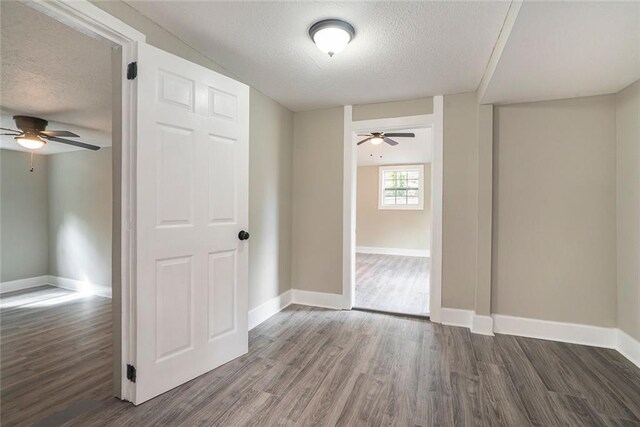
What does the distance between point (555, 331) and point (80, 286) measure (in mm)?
6400

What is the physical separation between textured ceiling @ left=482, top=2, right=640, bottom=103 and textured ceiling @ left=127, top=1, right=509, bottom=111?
204 mm

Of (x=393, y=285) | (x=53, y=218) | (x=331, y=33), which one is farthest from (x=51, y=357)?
(x=393, y=285)

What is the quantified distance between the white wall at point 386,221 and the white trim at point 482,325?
4.90 meters

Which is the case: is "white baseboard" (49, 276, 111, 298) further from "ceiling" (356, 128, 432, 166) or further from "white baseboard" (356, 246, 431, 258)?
"white baseboard" (356, 246, 431, 258)

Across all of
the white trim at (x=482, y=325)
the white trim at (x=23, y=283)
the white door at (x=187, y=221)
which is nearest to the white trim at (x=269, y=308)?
the white door at (x=187, y=221)

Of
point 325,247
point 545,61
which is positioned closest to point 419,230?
point 325,247

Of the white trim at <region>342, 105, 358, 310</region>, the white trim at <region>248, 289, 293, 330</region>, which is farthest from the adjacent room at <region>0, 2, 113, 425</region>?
the white trim at <region>342, 105, 358, 310</region>

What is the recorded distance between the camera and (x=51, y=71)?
238 centimetres

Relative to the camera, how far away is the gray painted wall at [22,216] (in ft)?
15.5

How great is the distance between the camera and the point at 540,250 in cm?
283

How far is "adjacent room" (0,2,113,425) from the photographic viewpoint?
6.39 feet

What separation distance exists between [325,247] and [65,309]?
3.40 meters

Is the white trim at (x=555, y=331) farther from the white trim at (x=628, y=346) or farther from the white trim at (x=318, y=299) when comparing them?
the white trim at (x=318, y=299)

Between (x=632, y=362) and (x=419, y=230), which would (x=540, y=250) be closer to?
(x=632, y=362)
